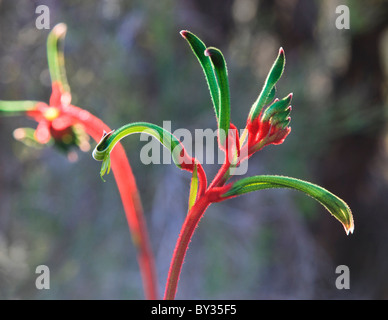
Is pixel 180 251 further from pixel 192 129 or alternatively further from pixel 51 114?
pixel 192 129

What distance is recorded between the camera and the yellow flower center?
15.1 inches

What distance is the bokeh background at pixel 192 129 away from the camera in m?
1.25

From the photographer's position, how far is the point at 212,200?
25 centimetres

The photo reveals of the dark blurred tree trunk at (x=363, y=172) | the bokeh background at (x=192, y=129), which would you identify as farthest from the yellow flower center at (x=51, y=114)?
the dark blurred tree trunk at (x=363, y=172)

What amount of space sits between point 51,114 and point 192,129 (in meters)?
0.92

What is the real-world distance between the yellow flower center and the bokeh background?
834 millimetres

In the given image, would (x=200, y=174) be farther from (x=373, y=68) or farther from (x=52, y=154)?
(x=373, y=68)

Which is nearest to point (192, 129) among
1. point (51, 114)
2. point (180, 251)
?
point (51, 114)

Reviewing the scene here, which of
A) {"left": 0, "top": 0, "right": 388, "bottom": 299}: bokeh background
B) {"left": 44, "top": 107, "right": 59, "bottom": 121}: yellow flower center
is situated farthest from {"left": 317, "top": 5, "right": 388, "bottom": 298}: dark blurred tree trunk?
{"left": 44, "top": 107, "right": 59, "bottom": 121}: yellow flower center

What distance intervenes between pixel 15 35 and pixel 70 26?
0.51 ft

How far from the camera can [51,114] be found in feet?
1.26

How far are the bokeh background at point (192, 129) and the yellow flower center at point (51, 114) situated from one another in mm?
834

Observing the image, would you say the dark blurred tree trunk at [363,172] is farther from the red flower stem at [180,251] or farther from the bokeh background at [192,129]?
the red flower stem at [180,251]
